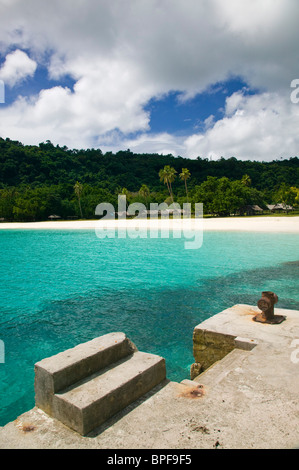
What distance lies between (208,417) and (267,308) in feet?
9.49

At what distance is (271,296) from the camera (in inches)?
211

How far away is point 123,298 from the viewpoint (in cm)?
1153

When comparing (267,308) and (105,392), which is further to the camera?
(267,308)

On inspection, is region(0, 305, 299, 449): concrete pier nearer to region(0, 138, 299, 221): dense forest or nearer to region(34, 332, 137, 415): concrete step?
region(34, 332, 137, 415): concrete step

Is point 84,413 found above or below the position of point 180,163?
below

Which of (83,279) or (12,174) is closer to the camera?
(83,279)

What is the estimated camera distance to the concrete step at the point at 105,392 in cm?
287

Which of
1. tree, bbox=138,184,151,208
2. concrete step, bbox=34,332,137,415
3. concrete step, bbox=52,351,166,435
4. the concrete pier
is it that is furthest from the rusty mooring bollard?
tree, bbox=138,184,151,208

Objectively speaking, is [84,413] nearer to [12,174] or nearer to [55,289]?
[55,289]

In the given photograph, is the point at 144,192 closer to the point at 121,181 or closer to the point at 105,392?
the point at 121,181

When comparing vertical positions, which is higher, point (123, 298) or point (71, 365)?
point (71, 365)

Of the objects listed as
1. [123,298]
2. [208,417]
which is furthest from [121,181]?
[208,417]

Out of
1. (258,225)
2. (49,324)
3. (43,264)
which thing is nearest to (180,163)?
(258,225)
